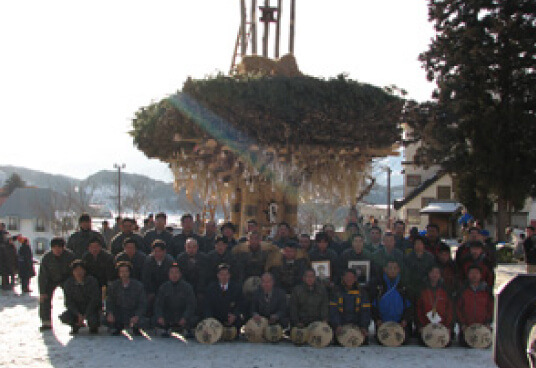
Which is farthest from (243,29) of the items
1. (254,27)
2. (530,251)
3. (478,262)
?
(530,251)

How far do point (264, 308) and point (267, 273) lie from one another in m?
0.45

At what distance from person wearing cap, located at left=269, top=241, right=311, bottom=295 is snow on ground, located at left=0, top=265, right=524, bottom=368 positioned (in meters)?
0.99

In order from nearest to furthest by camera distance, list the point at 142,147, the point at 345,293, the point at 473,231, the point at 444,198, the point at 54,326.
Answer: the point at 345,293 < the point at 54,326 < the point at 473,231 < the point at 142,147 < the point at 444,198

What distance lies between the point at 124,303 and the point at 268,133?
3464mm

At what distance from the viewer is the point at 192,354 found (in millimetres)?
6586

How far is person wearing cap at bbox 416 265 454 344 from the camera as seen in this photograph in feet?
24.0

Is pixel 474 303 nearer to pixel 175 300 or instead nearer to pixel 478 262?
pixel 478 262

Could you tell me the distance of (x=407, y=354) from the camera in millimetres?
6723

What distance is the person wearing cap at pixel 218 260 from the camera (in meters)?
8.06

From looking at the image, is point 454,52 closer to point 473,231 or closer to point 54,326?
point 473,231

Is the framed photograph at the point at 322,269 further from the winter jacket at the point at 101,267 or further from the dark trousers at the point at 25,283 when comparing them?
the dark trousers at the point at 25,283

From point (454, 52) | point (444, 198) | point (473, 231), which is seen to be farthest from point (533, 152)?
point (444, 198)

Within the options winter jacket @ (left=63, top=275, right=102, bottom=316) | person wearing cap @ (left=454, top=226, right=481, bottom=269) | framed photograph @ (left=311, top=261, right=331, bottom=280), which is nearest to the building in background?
person wearing cap @ (left=454, top=226, right=481, bottom=269)

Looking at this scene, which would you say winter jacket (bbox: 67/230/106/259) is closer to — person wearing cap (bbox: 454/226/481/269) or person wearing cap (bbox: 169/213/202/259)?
person wearing cap (bbox: 169/213/202/259)
